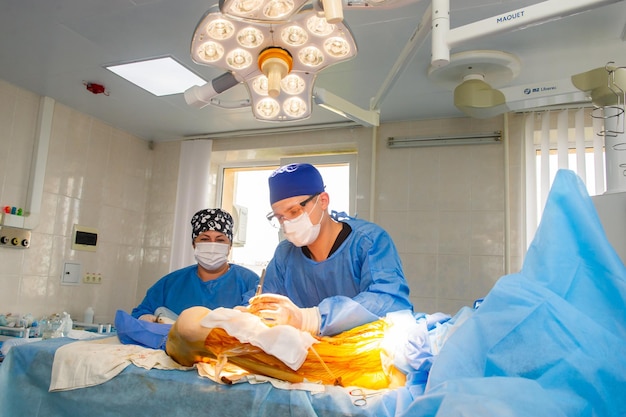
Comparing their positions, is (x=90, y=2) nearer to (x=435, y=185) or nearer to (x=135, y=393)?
(x=135, y=393)

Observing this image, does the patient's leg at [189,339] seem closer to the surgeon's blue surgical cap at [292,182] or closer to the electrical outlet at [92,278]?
the surgeon's blue surgical cap at [292,182]

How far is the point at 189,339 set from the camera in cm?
135

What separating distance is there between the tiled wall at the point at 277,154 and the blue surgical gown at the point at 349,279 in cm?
176

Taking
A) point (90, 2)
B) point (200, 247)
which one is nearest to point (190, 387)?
point (200, 247)

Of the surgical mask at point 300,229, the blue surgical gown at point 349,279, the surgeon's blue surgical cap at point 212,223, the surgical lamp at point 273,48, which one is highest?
the surgical lamp at point 273,48

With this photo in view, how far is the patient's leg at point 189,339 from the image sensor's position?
4.40 feet

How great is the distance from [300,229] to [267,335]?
751 mm

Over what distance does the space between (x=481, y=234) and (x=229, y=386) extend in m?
2.69

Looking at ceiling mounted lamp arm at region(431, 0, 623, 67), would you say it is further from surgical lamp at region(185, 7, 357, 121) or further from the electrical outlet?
the electrical outlet

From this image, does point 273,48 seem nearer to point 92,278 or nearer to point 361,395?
point 361,395

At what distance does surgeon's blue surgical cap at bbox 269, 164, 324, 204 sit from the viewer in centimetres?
198

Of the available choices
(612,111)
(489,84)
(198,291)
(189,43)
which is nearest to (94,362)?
(198,291)

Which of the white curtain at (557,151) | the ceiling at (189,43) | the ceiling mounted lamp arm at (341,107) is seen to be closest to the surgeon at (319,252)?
the ceiling mounted lamp arm at (341,107)

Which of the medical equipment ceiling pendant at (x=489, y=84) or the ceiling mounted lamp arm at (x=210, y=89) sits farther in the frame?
the medical equipment ceiling pendant at (x=489, y=84)
